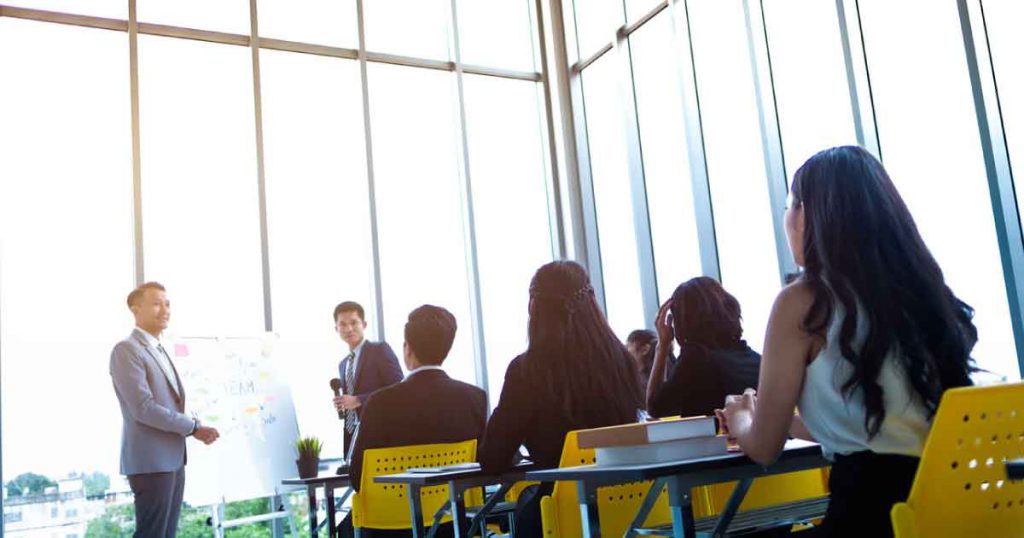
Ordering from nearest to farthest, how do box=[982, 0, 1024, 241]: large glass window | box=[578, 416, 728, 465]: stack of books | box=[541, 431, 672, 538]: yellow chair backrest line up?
box=[578, 416, 728, 465]: stack of books → box=[541, 431, 672, 538]: yellow chair backrest → box=[982, 0, 1024, 241]: large glass window

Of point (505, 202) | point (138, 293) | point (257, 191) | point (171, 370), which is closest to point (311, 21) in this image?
point (257, 191)

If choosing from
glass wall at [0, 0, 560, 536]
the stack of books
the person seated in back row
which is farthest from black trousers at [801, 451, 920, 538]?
glass wall at [0, 0, 560, 536]

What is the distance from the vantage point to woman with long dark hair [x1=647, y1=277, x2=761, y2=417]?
2744mm

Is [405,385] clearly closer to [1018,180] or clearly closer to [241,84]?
[1018,180]

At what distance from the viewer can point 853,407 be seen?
5.08 feet

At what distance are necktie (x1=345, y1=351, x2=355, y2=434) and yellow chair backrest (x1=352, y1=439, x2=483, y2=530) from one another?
2131mm

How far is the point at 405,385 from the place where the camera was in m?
3.44

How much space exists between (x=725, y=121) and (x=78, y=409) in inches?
174

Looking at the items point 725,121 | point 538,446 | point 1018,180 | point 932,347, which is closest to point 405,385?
point 538,446

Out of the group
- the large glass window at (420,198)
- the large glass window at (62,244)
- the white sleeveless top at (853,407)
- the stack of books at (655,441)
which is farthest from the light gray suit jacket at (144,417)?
the white sleeveless top at (853,407)

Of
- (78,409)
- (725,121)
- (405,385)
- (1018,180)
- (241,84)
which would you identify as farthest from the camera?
(241,84)

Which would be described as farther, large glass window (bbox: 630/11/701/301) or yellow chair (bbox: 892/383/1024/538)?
large glass window (bbox: 630/11/701/301)

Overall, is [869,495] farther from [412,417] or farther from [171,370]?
[171,370]

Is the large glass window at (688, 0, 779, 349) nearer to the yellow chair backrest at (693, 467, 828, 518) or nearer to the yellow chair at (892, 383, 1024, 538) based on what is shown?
the yellow chair backrest at (693, 467, 828, 518)
